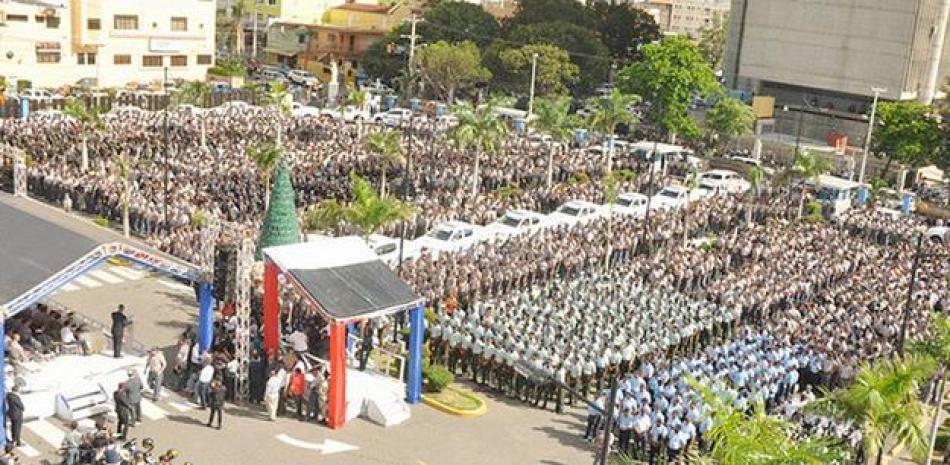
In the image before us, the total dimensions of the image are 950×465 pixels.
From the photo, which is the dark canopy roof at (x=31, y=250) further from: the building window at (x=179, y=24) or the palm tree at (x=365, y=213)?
the building window at (x=179, y=24)

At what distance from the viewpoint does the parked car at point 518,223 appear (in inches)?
1407

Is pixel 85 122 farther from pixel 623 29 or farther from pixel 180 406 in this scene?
pixel 623 29

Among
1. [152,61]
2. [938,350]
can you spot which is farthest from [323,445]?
[152,61]

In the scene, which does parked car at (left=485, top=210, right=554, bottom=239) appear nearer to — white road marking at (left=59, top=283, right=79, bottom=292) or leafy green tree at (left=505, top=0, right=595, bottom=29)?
white road marking at (left=59, top=283, right=79, bottom=292)

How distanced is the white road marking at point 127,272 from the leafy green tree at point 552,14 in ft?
180

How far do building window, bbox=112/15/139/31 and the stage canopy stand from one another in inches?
2141

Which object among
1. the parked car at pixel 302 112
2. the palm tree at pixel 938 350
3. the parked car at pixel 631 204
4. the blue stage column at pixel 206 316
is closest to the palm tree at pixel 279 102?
the parked car at pixel 302 112

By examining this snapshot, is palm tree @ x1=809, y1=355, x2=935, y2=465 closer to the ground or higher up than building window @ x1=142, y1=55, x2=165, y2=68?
closer to the ground

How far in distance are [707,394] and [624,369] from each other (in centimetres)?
1007

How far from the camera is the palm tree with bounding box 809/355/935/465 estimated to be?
1603 cm

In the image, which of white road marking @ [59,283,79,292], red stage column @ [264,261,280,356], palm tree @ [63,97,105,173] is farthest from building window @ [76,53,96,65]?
red stage column @ [264,261,280,356]

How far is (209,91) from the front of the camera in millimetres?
64375

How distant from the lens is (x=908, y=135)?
54.6 m

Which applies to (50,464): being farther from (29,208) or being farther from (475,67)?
(475,67)
